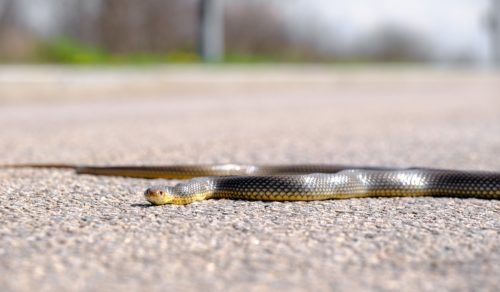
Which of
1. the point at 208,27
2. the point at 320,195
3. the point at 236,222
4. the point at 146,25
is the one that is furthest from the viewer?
the point at 146,25

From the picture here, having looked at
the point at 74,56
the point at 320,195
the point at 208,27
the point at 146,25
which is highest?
the point at 146,25

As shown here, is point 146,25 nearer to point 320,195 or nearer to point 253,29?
point 253,29

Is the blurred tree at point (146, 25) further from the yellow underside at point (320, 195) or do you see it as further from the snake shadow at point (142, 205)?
the snake shadow at point (142, 205)

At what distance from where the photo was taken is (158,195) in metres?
4.93

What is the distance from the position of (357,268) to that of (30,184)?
3.07 meters

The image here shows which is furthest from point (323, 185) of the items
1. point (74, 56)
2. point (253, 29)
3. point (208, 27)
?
point (253, 29)

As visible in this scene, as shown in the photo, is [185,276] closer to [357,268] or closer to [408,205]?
[357,268]

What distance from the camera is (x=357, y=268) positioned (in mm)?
3475

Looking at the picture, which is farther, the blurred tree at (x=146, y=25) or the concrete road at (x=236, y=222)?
the blurred tree at (x=146, y=25)

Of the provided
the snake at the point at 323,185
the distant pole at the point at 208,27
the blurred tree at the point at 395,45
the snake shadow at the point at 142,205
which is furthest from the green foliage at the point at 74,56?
the blurred tree at the point at 395,45

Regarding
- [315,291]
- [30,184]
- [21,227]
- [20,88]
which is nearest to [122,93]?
[20,88]

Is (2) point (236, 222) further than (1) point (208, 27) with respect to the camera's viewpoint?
No

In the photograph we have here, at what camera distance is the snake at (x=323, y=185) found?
17.1 feet

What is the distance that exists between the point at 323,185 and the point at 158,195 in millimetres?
1084
